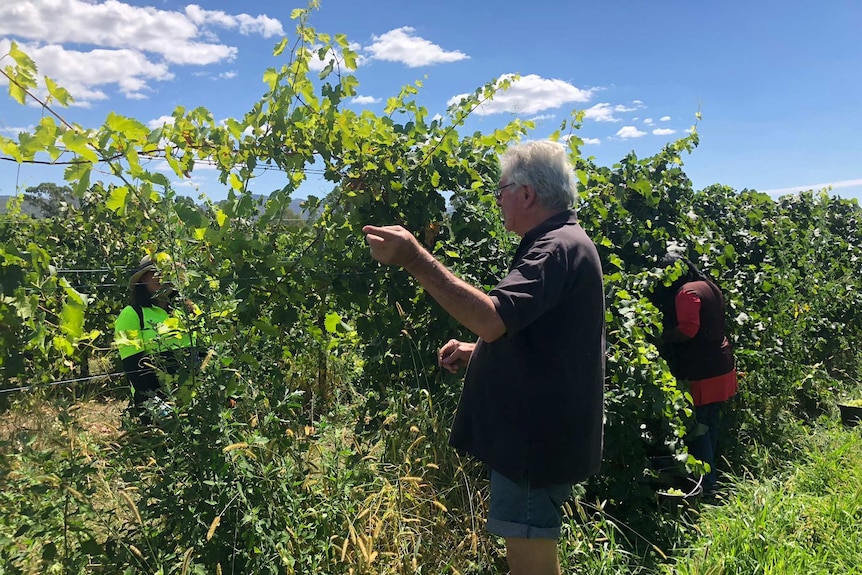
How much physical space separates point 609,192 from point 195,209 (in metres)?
3.17

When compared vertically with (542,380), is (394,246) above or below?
above

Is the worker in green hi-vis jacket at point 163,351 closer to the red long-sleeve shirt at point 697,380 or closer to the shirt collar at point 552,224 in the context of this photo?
the shirt collar at point 552,224

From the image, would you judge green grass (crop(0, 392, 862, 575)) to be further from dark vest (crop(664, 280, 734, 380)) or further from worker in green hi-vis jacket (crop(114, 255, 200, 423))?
dark vest (crop(664, 280, 734, 380))

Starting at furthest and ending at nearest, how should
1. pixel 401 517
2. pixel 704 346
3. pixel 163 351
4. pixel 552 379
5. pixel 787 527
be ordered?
pixel 704 346 → pixel 787 527 → pixel 401 517 → pixel 163 351 → pixel 552 379

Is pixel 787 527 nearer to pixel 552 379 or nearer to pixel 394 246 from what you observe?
pixel 552 379

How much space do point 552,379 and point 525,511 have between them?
49cm

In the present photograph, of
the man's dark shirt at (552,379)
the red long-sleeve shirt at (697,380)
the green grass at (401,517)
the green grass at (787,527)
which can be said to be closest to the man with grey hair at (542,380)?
the man's dark shirt at (552,379)

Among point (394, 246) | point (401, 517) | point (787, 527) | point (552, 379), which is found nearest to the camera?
point (394, 246)

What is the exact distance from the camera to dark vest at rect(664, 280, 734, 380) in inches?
167

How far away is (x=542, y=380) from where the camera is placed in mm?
2158

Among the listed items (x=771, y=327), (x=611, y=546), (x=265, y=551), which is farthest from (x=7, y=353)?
(x=771, y=327)

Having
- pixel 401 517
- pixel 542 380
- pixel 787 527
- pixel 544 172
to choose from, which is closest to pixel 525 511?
pixel 542 380

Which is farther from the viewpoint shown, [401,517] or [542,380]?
[401,517]

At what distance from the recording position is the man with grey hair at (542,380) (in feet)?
6.98
